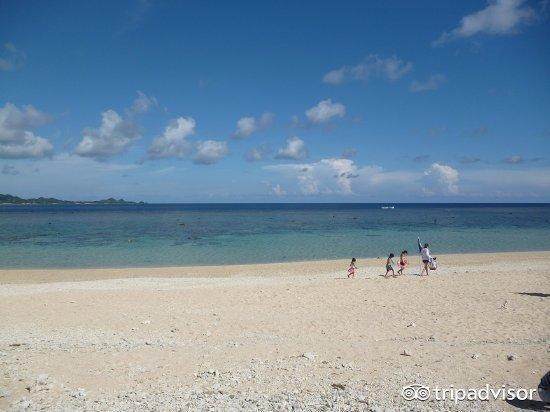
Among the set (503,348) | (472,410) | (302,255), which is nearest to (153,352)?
(472,410)

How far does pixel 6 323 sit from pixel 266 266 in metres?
18.0

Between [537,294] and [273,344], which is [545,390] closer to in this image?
[273,344]

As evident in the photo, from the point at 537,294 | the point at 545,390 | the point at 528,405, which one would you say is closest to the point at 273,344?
the point at 528,405

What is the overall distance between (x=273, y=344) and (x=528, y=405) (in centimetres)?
568

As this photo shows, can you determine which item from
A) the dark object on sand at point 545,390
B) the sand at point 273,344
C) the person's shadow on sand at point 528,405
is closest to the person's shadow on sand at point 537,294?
the sand at point 273,344

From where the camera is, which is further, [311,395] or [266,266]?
[266,266]

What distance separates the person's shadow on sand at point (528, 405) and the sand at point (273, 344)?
0.56 feet

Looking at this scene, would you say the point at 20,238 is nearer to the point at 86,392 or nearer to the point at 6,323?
the point at 6,323

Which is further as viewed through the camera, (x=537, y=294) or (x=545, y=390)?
(x=537, y=294)

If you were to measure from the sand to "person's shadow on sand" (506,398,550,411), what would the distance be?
0.17m

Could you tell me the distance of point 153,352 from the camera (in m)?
10.0

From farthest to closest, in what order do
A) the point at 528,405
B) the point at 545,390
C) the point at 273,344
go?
the point at 273,344 < the point at 528,405 < the point at 545,390

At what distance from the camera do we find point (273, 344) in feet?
34.8

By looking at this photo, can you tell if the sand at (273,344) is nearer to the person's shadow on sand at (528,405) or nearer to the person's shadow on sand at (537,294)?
the person's shadow on sand at (537,294)
